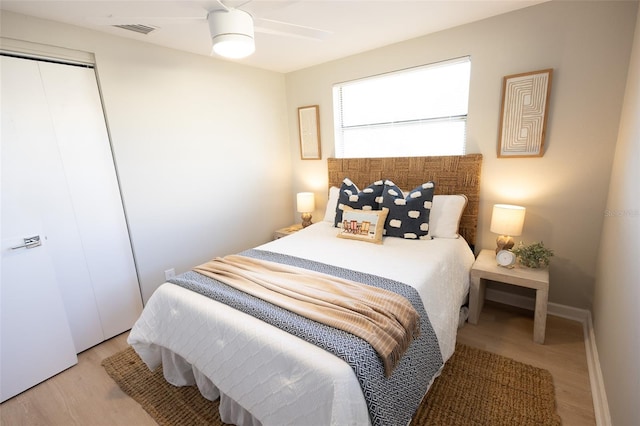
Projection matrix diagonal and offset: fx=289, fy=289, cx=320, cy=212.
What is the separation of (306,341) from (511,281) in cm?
172

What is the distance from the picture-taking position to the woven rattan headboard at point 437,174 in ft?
8.55

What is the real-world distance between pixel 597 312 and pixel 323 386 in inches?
84.3

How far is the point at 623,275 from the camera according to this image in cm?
146

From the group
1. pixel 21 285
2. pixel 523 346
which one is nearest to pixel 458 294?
pixel 523 346

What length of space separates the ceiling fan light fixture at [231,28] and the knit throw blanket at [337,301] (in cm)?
138

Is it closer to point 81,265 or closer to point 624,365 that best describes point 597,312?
point 624,365

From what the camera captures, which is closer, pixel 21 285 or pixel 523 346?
pixel 21 285

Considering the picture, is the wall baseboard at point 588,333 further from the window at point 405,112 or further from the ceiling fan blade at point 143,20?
the ceiling fan blade at point 143,20

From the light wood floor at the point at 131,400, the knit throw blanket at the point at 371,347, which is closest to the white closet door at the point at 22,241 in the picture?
the light wood floor at the point at 131,400

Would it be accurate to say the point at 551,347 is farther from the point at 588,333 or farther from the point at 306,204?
the point at 306,204

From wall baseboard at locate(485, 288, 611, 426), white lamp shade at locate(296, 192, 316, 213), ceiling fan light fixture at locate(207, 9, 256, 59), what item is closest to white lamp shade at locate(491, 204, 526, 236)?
wall baseboard at locate(485, 288, 611, 426)

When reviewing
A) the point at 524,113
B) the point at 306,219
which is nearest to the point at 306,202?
the point at 306,219


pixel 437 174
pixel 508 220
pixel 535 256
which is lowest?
pixel 535 256

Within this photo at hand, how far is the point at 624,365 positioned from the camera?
4.24 feet
